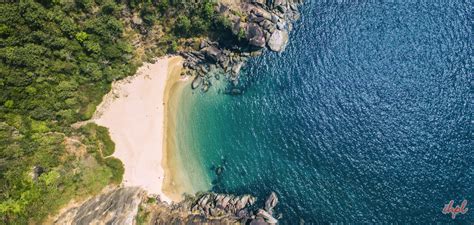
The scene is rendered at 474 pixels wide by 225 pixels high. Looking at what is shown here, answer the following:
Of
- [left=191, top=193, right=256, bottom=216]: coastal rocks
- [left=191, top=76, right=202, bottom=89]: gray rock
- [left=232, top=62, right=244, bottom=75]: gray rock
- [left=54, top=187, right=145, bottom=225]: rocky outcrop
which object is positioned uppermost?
[left=232, top=62, right=244, bottom=75]: gray rock

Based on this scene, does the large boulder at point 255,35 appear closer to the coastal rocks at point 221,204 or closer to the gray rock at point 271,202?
the gray rock at point 271,202

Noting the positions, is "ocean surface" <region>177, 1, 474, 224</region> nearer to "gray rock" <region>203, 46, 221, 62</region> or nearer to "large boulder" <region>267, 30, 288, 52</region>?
"large boulder" <region>267, 30, 288, 52</region>

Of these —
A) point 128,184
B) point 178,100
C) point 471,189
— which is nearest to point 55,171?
point 128,184

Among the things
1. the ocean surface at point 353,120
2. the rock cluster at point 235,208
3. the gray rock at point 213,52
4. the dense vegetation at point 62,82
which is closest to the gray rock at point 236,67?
the ocean surface at point 353,120

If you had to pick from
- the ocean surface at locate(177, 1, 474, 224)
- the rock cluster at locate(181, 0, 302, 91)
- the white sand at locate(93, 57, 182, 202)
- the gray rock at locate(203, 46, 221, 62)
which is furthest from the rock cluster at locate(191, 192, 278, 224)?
the gray rock at locate(203, 46, 221, 62)

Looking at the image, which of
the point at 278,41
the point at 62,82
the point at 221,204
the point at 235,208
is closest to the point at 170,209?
the point at 221,204

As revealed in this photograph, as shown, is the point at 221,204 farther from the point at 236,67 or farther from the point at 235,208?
the point at 236,67
